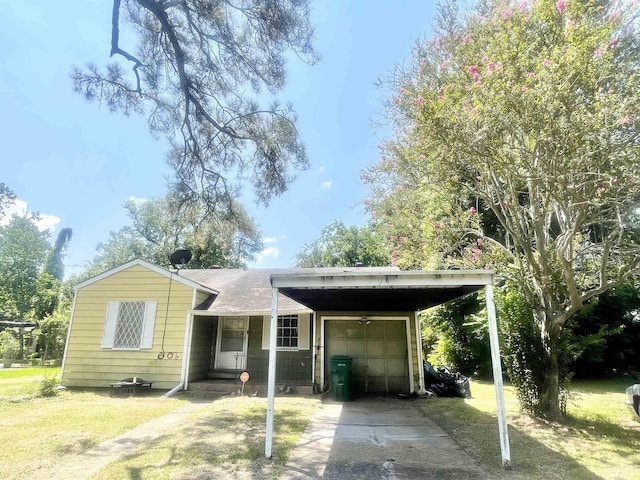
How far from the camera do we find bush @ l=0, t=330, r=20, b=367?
18.5 meters

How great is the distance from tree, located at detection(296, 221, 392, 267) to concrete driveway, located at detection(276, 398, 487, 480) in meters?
23.3

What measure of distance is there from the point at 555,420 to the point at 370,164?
7333 mm

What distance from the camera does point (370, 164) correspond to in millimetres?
10367

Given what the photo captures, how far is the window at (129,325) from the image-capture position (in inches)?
421

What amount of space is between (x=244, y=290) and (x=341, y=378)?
5.06 m

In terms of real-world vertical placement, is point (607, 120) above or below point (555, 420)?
above

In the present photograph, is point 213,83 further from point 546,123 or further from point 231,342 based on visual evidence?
point 231,342

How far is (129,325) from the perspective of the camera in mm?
10852

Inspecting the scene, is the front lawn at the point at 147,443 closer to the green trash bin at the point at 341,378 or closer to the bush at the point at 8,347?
the green trash bin at the point at 341,378

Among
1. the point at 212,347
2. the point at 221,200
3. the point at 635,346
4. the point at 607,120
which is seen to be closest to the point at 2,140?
the point at 221,200

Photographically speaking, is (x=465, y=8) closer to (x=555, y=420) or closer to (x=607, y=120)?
(x=607, y=120)

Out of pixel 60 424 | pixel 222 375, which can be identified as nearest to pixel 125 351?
pixel 222 375

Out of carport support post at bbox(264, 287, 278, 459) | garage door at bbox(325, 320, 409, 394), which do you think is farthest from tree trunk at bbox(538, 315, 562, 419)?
carport support post at bbox(264, 287, 278, 459)

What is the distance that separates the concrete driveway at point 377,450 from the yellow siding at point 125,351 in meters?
5.47
